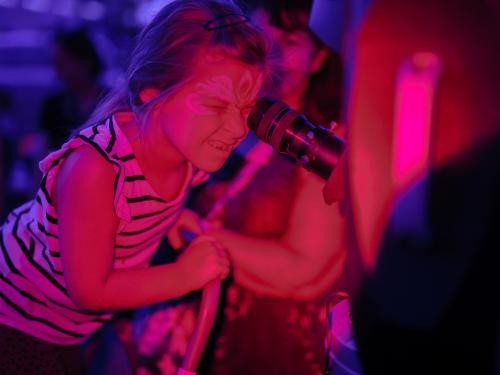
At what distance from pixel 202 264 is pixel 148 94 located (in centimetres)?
30

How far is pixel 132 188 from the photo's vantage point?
2.96 ft

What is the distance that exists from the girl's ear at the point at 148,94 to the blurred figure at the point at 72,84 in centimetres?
121

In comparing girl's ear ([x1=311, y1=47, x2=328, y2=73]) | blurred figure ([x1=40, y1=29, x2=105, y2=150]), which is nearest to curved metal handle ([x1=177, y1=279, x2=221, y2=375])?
girl's ear ([x1=311, y1=47, x2=328, y2=73])

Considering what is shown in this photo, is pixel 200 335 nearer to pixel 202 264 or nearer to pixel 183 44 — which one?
pixel 202 264

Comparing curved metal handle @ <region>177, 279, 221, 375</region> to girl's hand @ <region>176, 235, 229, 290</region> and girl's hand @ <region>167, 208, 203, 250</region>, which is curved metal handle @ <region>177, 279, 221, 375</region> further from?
girl's hand @ <region>167, 208, 203, 250</region>

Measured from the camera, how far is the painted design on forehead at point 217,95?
849mm

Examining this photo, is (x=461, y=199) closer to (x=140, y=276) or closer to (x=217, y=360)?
(x=140, y=276)

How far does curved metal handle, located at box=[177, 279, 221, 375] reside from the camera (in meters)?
0.78

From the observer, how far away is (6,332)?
964 millimetres

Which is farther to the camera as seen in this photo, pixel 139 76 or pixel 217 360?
pixel 217 360

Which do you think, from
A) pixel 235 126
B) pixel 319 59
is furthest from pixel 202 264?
pixel 319 59

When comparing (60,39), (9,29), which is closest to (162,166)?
(60,39)

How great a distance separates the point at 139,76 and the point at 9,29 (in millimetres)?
4710

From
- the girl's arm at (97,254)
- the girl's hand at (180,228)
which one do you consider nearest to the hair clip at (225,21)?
the girl's arm at (97,254)
